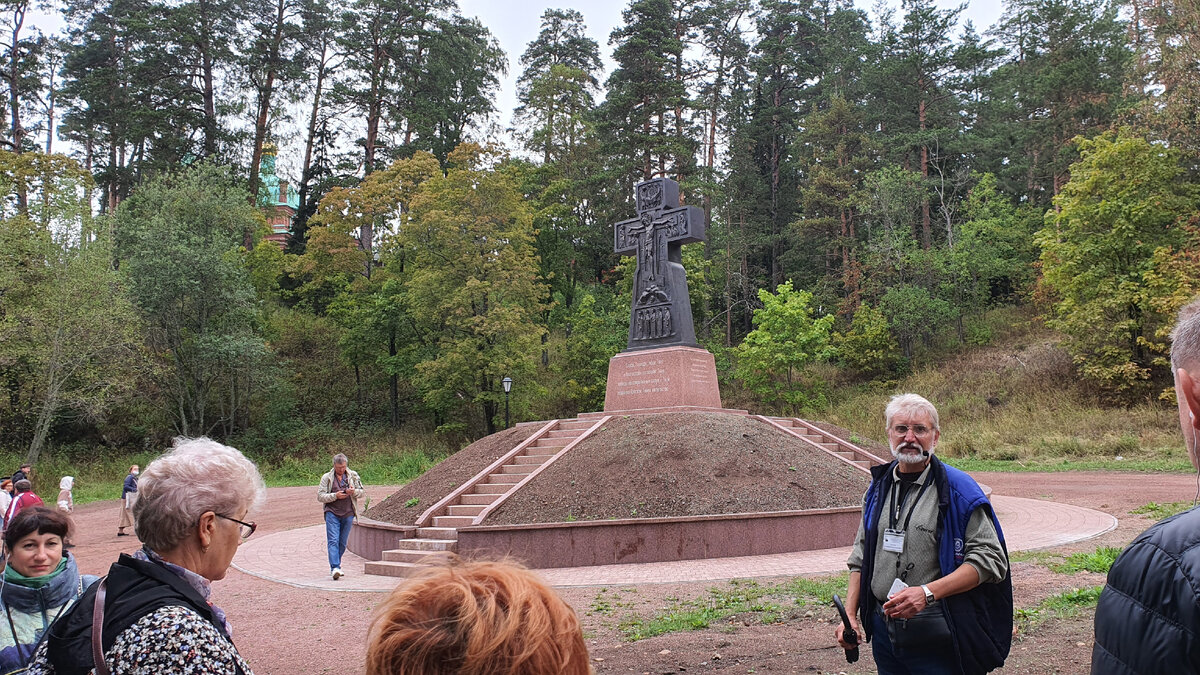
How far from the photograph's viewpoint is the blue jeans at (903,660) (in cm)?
336

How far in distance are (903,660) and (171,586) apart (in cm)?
281

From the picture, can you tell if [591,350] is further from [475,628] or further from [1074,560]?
[475,628]

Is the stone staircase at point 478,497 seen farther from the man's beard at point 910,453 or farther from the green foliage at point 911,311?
the green foliage at point 911,311

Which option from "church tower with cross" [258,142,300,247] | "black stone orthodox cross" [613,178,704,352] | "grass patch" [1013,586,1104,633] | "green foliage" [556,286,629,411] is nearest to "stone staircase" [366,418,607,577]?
"black stone orthodox cross" [613,178,704,352]

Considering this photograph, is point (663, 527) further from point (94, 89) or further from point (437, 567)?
point (94, 89)

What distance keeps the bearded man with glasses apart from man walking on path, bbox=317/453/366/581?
8737 mm

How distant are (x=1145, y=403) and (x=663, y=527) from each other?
24.1 meters

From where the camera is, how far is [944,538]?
11.5 ft

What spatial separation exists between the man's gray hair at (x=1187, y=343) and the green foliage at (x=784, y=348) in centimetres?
3259

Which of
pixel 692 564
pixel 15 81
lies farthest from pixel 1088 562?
pixel 15 81

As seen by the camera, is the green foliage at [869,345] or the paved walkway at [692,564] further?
the green foliage at [869,345]

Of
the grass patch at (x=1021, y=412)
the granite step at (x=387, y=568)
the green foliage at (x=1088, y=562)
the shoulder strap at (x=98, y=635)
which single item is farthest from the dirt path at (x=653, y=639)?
the grass patch at (x=1021, y=412)

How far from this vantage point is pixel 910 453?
3711 mm

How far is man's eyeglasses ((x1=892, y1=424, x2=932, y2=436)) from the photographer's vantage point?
373cm
